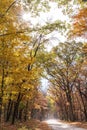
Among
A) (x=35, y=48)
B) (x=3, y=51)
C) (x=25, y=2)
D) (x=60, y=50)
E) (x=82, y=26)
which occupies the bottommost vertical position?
(x=3, y=51)

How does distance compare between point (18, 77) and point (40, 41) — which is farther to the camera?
point (40, 41)

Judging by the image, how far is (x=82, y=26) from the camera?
19516 millimetres

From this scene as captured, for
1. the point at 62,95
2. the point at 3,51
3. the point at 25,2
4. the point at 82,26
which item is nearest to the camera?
the point at 25,2

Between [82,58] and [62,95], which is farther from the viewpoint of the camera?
[62,95]

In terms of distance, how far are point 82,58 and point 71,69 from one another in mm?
3535

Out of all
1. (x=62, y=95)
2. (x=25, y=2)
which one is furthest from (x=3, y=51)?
(x=62, y=95)

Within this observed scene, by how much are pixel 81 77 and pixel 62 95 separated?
19.3 meters

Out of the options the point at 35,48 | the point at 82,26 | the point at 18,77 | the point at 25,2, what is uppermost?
the point at 35,48

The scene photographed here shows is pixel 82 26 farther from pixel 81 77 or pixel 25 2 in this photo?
pixel 81 77

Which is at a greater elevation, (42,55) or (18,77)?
(42,55)

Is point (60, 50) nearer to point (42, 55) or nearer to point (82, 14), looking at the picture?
point (42, 55)

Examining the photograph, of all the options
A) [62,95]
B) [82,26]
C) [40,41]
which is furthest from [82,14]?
[62,95]

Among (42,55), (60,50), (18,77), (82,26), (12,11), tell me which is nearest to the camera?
(12,11)

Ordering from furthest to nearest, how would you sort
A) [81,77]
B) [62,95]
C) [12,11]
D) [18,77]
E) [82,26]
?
[62,95] → [81,77] → [82,26] → [18,77] → [12,11]
